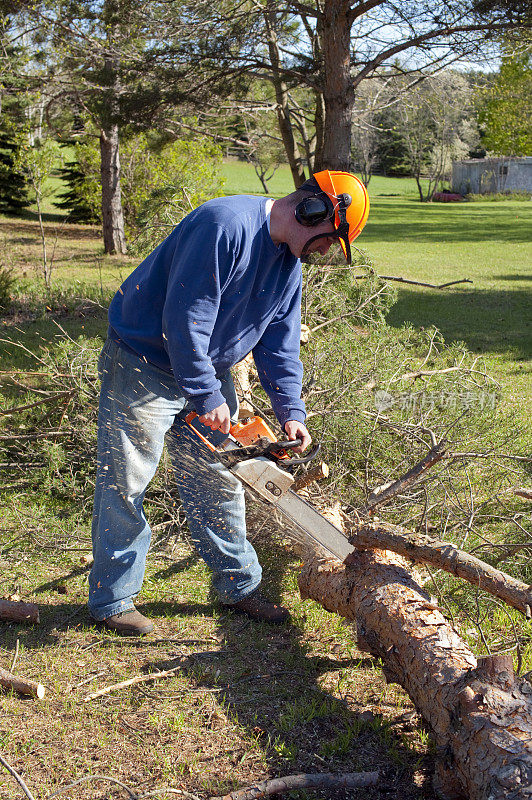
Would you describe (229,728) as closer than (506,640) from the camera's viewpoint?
Yes

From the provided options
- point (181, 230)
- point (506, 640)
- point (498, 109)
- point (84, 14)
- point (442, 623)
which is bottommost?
point (506, 640)

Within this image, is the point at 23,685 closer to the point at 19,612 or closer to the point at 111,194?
the point at 19,612

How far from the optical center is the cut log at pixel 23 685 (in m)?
2.47

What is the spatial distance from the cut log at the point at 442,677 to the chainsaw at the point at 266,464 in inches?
12.3

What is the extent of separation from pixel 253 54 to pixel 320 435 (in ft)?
20.3

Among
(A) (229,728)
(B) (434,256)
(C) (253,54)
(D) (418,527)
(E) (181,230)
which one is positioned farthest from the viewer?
(B) (434,256)

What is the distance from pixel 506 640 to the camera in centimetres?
288

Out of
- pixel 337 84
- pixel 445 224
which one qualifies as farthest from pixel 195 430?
pixel 445 224

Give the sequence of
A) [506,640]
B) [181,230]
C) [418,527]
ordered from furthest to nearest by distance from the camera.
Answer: [418,527], [506,640], [181,230]

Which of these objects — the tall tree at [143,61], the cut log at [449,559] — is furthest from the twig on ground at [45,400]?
the tall tree at [143,61]

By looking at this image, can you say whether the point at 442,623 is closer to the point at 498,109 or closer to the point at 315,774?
the point at 315,774

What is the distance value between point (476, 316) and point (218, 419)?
8.26 meters

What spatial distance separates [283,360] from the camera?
2.99m

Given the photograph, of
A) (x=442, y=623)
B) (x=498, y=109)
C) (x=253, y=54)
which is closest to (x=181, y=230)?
(x=442, y=623)
